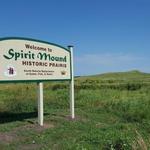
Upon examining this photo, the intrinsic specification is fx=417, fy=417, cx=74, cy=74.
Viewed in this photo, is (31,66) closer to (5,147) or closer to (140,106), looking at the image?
(5,147)

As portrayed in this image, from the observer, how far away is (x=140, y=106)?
1883 cm

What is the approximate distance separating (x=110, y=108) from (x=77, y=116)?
354cm

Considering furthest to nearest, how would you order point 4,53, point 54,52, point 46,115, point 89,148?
point 46,115 < point 54,52 < point 4,53 < point 89,148

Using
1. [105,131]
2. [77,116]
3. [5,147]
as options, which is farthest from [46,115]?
[5,147]

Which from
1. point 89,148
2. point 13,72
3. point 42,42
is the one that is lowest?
point 89,148

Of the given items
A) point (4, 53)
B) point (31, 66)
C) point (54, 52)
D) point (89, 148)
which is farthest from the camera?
point (54, 52)

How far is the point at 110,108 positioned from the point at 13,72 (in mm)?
7728

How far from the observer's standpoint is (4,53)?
11.2m

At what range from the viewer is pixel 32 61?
12430mm

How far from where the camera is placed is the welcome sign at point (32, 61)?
11.3 metres

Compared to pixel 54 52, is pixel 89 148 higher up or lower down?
lower down

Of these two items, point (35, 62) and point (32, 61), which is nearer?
point (32, 61)

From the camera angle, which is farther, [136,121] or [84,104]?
[84,104]

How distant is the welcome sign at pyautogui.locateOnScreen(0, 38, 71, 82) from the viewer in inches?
443
